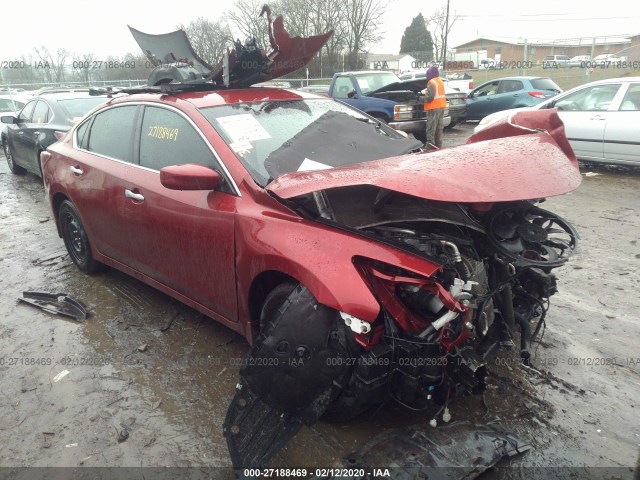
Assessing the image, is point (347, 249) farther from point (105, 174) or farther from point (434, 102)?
point (434, 102)

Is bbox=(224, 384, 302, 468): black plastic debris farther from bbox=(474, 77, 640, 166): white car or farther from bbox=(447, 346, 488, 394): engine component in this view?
bbox=(474, 77, 640, 166): white car

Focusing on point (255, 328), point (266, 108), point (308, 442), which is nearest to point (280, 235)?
point (255, 328)

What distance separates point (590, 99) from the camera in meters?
8.00

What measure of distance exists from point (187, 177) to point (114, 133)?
1570 millimetres

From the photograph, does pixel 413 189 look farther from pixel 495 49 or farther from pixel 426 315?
pixel 495 49

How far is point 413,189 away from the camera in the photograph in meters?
2.03

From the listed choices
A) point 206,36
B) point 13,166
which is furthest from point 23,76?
point 13,166

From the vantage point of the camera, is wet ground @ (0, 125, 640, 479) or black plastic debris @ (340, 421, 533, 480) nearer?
black plastic debris @ (340, 421, 533, 480)

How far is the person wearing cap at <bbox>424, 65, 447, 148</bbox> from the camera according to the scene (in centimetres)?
988

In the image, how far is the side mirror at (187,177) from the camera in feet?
8.44

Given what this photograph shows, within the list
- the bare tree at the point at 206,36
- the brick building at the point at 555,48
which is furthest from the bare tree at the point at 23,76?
the brick building at the point at 555,48

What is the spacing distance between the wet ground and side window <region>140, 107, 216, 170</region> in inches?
49.7

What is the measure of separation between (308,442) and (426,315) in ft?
3.01

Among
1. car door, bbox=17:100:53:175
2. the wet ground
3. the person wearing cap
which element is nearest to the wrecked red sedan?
the wet ground
